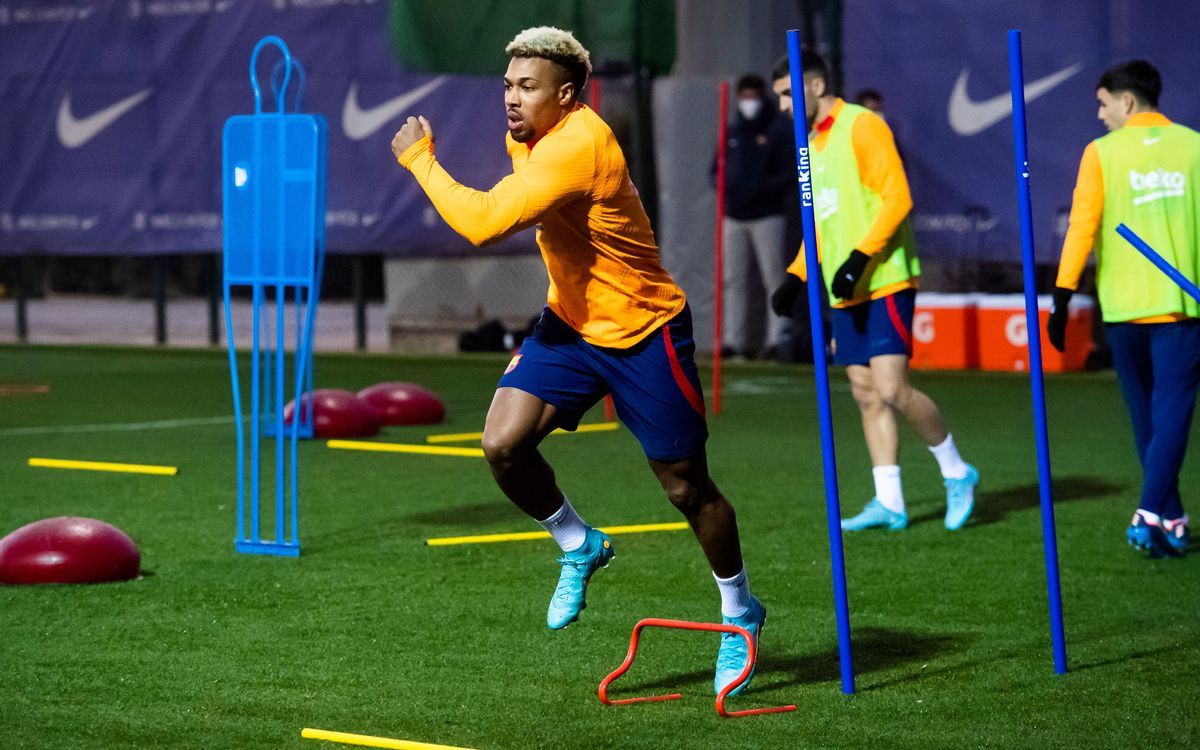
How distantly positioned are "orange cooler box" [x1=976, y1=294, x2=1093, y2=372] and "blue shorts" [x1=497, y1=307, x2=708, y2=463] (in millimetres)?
11036

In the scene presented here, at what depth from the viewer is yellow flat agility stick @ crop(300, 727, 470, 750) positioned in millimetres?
4781

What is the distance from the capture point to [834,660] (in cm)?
591

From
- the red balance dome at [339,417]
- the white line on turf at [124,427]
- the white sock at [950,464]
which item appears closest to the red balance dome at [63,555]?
the white sock at [950,464]

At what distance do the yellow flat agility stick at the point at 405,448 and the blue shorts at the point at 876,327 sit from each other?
10.4 feet

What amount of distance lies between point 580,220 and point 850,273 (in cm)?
281

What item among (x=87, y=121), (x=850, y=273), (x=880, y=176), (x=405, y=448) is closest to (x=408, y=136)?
(x=850, y=273)

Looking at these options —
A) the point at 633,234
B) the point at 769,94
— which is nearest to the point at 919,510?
the point at 633,234

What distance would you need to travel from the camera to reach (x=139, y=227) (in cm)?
2036

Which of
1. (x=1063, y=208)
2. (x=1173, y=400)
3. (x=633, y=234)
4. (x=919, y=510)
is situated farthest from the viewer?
(x=1063, y=208)

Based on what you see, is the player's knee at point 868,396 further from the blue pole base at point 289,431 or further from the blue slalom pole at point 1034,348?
the blue pole base at point 289,431

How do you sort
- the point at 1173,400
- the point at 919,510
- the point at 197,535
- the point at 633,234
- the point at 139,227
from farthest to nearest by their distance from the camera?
the point at 139,227 < the point at 919,510 < the point at 197,535 < the point at 1173,400 < the point at 633,234

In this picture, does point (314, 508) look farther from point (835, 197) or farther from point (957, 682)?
point (957, 682)

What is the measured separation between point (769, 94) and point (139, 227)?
695 cm

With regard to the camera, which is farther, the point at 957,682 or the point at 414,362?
the point at 414,362
